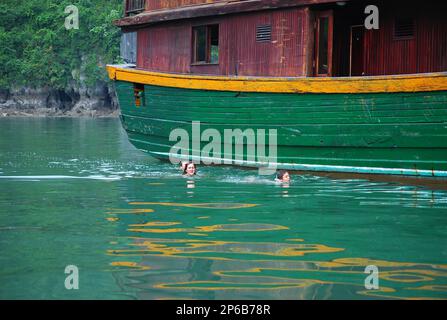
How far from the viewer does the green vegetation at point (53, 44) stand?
6178 centimetres

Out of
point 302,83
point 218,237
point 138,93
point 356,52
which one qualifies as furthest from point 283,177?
point 138,93

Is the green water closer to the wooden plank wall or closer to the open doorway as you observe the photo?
the wooden plank wall

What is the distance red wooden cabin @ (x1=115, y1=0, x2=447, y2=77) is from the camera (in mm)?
13672

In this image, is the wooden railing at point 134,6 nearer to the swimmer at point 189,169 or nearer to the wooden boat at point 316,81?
the wooden boat at point 316,81

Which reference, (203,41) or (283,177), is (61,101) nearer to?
(203,41)

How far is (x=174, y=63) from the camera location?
17.0 metres

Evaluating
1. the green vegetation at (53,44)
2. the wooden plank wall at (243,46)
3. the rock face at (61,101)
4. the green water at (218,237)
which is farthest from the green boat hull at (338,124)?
the rock face at (61,101)

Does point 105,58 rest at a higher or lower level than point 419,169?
higher

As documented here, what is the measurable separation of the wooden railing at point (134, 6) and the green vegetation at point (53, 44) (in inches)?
1651

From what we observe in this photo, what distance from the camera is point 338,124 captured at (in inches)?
530

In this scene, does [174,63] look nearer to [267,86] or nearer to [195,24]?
[195,24]
